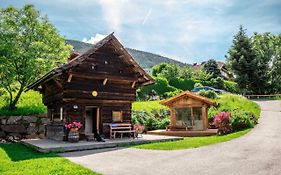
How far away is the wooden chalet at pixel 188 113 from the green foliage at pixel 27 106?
9750 millimetres

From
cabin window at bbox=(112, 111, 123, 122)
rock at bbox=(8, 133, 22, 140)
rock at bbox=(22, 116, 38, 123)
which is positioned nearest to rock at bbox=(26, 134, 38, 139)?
rock at bbox=(8, 133, 22, 140)

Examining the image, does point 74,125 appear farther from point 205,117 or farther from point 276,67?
point 276,67

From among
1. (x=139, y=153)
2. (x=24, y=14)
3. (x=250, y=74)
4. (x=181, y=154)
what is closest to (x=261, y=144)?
(x=181, y=154)

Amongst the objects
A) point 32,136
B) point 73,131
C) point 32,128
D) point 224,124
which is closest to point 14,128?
point 32,128

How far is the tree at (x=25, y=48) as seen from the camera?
895 inches

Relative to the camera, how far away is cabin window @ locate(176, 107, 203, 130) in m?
26.2

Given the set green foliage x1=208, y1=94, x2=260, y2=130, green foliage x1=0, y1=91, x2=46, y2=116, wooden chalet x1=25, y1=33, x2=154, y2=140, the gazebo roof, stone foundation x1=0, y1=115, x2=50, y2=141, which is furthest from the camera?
the gazebo roof

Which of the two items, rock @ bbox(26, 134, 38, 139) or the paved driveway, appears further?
rock @ bbox(26, 134, 38, 139)

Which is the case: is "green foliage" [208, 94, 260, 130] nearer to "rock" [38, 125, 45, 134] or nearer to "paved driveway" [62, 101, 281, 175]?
"paved driveway" [62, 101, 281, 175]

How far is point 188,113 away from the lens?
87.5 ft

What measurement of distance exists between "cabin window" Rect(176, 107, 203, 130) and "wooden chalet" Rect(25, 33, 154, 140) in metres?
6.43

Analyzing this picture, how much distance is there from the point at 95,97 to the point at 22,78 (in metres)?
Result: 7.79

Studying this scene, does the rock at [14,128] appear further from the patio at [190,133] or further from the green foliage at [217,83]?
the green foliage at [217,83]

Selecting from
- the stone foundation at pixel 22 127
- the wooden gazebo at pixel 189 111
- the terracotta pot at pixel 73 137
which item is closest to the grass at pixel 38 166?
the terracotta pot at pixel 73 137
